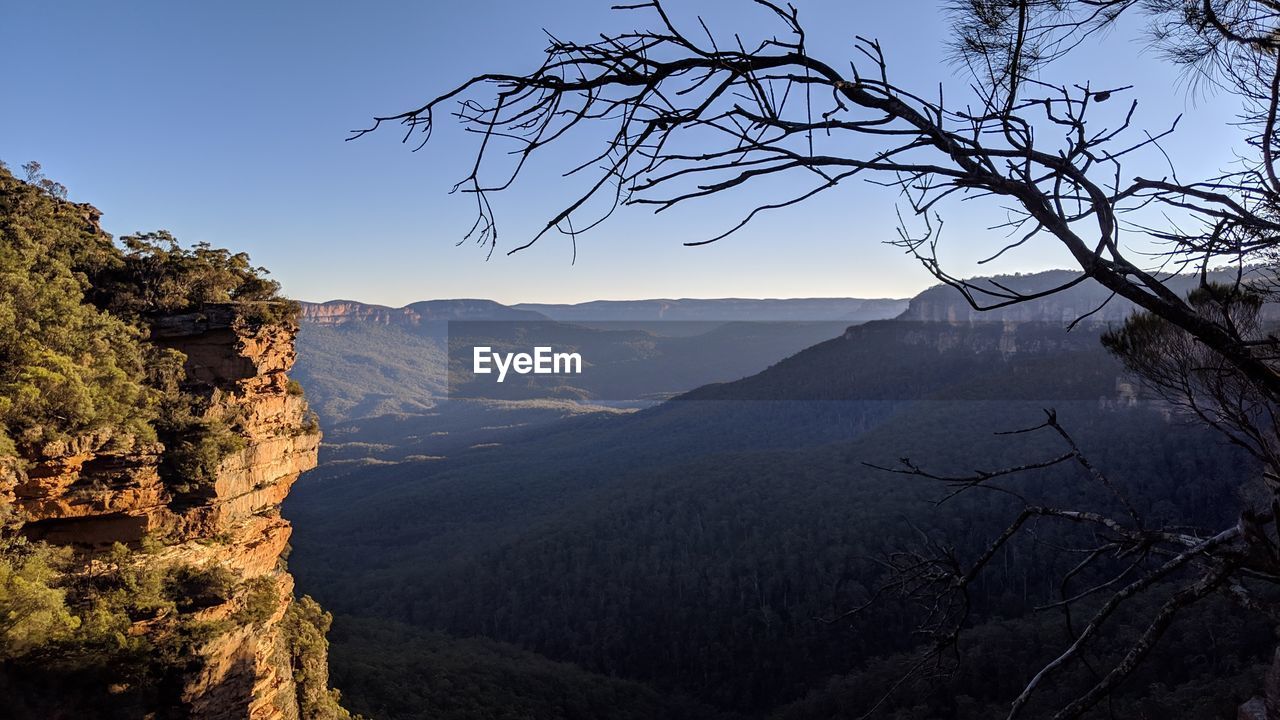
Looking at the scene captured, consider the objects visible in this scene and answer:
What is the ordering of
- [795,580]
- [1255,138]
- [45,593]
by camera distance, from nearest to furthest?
1. [1255,138]
2. [45,593]
3. [795,580]

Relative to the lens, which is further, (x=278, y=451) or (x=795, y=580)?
(x=795, y=580)

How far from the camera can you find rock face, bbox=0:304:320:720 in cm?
1019

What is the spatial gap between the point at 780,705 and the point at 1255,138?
119 feet

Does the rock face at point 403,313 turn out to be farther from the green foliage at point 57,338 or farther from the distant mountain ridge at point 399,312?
the green foliage at point 57,338

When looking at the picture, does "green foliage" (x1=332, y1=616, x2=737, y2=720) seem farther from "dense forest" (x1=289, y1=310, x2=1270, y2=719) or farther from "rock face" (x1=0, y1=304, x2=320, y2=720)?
"rock face" (x1=0, y1=304, x2=320, y2=720)

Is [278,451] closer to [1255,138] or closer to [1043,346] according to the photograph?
[1255,138]

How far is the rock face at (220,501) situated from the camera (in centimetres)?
1019

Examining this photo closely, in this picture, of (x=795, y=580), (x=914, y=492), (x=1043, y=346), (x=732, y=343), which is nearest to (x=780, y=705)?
(x=795, y=580)

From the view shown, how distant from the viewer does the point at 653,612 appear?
42.1 m

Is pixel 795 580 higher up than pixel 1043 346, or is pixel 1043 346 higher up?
pixel 1043 346

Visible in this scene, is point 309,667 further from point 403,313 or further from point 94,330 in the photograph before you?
point 403,313

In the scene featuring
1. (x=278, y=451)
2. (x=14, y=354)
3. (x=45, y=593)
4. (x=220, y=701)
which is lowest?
(x=220, y=701)

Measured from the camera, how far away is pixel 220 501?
39.2 ft

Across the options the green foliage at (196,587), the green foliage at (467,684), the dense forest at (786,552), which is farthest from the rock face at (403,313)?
the green foliage at (196,587)
